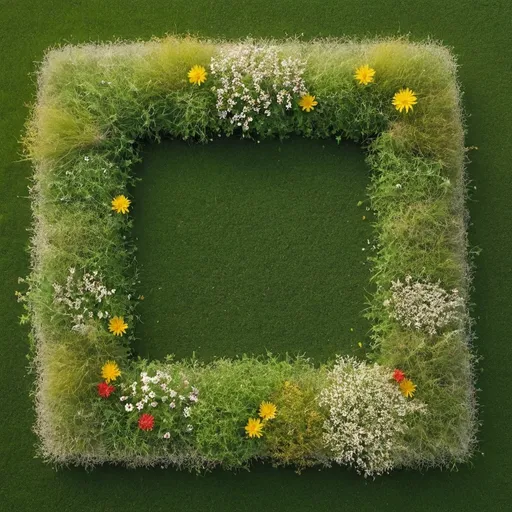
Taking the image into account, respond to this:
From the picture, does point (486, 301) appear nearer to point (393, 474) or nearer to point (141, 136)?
point (393, 474)

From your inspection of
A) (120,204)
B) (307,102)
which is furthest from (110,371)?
(307,102)

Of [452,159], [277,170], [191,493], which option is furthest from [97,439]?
[452,159]

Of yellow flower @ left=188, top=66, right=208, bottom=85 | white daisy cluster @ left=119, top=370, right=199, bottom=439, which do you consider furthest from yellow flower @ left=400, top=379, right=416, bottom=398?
yellow flower @ left=188, top=66, right=208, bottom=85

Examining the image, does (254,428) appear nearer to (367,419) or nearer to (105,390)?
(367,419)

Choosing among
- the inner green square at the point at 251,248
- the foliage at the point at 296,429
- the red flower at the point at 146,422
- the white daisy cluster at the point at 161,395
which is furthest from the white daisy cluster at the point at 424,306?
the red flower at the point at 146,422

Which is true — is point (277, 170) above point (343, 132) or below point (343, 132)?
below

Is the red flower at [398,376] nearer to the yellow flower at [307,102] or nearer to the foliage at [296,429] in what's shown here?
the foliage at [296,429]
